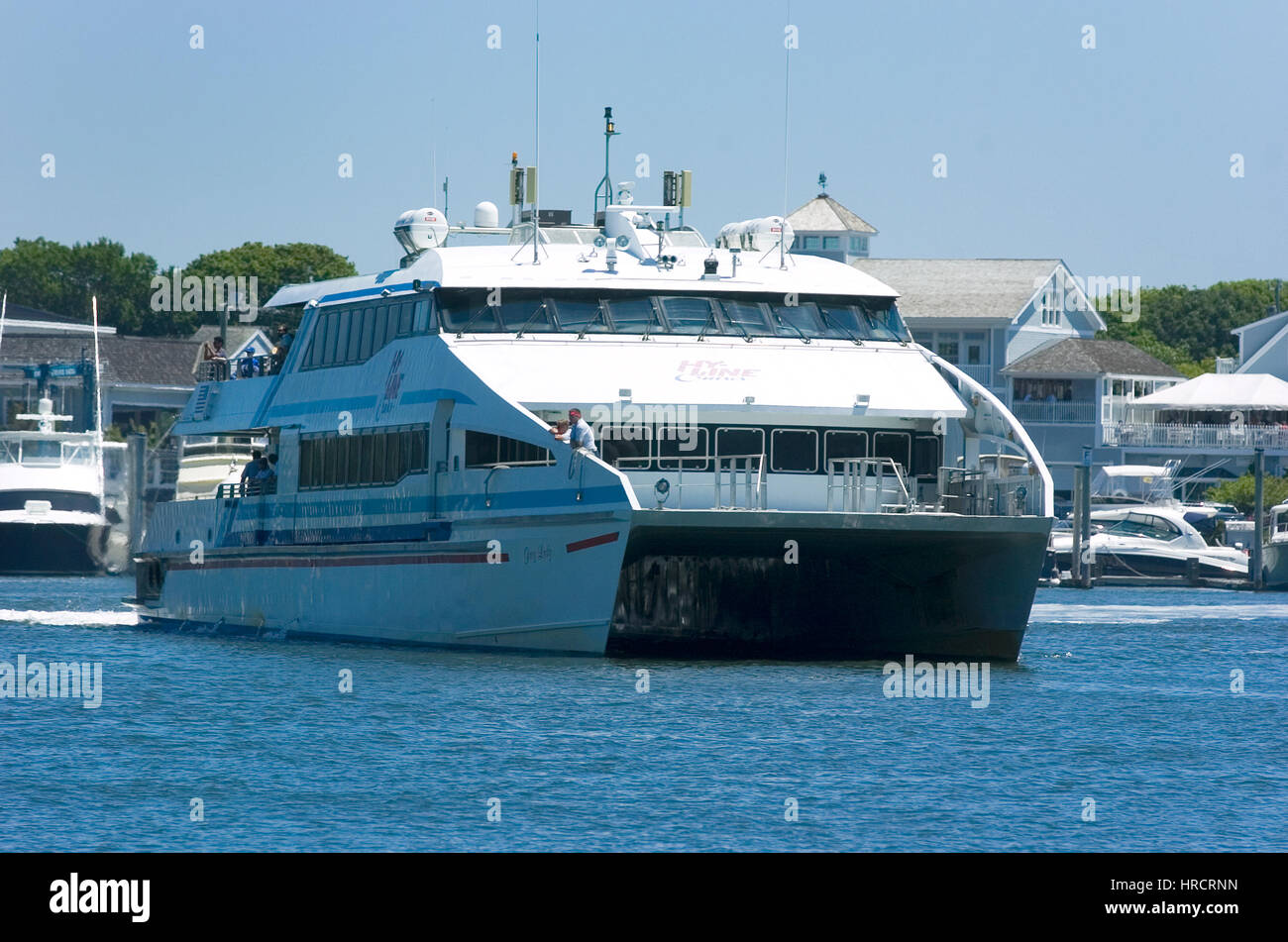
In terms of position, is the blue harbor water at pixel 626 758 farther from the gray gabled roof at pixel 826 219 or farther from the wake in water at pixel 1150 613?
the gray gabled roof at pixel 826 219

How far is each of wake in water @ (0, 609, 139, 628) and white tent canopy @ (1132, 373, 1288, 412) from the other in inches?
1994

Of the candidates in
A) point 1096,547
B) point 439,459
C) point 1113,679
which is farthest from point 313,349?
point 1096,547

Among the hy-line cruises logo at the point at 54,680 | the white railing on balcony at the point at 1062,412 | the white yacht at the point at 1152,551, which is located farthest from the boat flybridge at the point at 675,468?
the white railing on balcony at the point at 1062,412

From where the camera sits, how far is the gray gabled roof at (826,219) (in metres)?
95.5

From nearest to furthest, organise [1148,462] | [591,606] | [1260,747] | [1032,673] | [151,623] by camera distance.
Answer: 1. [1260,747]
2. [591,606]
3. [1032,673]
4. [151,623]
5. [1148,462]

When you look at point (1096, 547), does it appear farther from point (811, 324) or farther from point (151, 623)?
point (811, 324)

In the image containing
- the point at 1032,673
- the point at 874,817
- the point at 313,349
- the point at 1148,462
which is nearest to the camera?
the point at 874,817

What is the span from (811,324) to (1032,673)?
5.38 meters

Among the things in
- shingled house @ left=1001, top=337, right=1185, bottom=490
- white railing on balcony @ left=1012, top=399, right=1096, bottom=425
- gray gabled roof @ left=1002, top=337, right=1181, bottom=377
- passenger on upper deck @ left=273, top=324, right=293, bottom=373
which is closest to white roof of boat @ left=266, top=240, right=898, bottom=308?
passenger on upper deck @ left=273, top=324, right=293, bottom=373

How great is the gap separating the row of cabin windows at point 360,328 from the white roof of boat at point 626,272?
325 millimetres

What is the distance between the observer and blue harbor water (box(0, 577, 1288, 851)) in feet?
58.2

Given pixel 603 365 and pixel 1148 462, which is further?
pixel 1148 462

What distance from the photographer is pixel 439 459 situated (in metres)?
29.2
